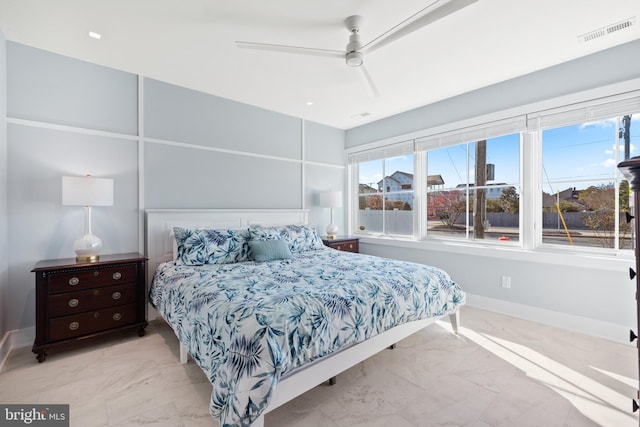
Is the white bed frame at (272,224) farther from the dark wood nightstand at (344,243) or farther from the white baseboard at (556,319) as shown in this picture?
the white baseboard at (556,319)

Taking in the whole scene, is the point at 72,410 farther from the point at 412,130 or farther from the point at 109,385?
the point at 412,130

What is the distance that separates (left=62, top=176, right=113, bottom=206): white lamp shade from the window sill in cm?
359

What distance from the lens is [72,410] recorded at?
174cm

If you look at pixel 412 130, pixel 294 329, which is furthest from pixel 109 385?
pixel 412 130

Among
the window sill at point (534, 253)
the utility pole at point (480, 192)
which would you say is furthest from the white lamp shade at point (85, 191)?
the utility pole at point (480, 192)

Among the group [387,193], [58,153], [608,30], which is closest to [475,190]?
[387,193]

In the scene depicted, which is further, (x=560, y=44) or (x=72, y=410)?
(x=560, y=44)

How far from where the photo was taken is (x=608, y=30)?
7.70 ft

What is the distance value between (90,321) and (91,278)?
365 mm

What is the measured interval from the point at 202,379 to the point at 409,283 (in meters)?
1.69

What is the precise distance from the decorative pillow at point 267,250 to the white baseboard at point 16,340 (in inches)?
79.9

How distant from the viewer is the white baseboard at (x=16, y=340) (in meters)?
2.34

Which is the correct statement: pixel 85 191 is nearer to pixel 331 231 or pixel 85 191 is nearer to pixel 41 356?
pixel 41 356

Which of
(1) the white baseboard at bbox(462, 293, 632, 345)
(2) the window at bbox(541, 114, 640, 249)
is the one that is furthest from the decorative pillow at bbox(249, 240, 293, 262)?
(2) the window at bbox(541, 114, 640, 249)
